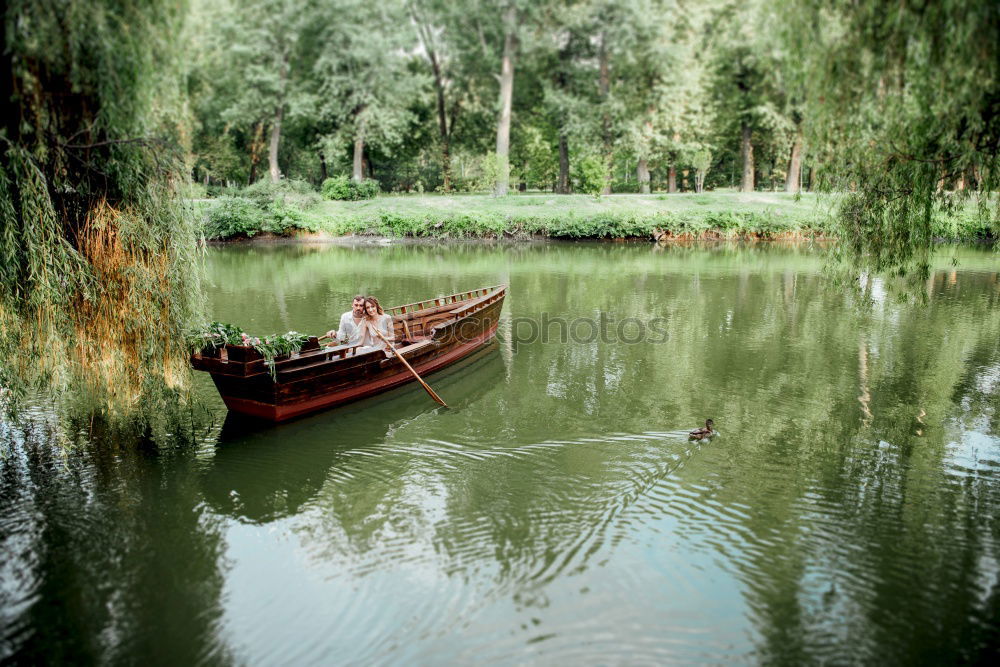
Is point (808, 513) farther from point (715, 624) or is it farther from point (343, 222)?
point (343, 222)

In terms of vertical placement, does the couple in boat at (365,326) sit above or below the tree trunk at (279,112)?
below

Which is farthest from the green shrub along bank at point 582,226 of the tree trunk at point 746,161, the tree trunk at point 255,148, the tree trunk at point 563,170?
the tree trunk at point 255,148

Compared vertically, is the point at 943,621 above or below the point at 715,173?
below

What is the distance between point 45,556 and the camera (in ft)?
19.1

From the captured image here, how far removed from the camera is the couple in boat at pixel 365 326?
10.5 meters

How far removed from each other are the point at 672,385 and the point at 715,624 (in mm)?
6105

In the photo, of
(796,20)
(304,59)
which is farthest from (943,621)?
(304,59)

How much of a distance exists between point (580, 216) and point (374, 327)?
2490 centimetres

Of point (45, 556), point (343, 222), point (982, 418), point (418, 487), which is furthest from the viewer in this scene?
point (343, 222)

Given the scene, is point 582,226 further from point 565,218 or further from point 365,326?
point 365,326

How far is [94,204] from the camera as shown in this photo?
684 cm

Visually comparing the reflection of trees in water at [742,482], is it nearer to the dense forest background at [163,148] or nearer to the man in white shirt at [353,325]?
the man in white shirt at [353,325]

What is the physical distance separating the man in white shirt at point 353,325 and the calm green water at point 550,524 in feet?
3.81

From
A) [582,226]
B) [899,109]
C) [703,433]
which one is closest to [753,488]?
[703,433]
